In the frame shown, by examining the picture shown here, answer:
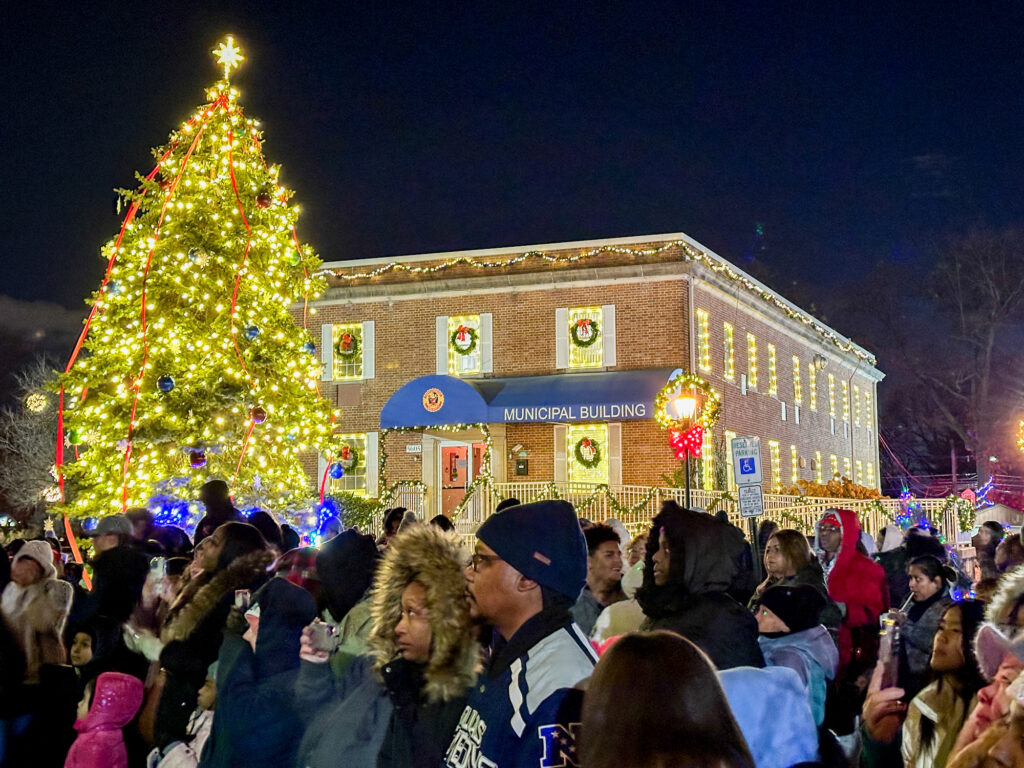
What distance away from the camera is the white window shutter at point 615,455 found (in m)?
26.2

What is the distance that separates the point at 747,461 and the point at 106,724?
896 centimetres

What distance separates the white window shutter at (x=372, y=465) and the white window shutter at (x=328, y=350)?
2206mm

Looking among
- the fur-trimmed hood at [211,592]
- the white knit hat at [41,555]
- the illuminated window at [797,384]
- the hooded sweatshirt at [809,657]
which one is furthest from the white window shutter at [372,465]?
the hooded sweatshirt at [809,657]

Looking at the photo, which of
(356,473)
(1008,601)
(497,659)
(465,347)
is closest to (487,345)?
(465,347)

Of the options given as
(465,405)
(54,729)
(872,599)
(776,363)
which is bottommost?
(54,729)

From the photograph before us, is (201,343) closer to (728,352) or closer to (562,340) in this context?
(562,340)

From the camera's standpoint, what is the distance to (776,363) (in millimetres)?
32656

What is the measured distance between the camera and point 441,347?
2820cm

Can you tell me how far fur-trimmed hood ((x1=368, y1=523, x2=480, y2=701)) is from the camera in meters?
3.58

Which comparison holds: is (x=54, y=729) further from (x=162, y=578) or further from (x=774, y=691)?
(x=774, y=691)

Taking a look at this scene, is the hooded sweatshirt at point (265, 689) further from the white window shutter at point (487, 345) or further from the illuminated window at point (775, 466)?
the illuminated window at point (775, 466)

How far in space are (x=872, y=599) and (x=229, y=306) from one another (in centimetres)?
1319

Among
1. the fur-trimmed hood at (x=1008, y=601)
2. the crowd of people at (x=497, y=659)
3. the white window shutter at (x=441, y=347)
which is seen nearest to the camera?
the crowd of people at (x=497, y=659)

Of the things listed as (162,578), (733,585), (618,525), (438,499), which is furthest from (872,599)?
(438,499)
